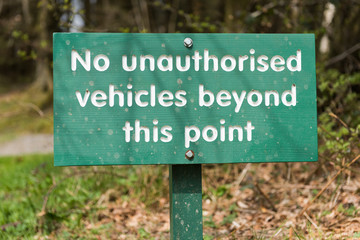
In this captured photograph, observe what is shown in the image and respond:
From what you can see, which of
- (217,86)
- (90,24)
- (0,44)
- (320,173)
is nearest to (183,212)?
(217,86)

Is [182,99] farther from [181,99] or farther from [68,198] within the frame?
[68,198]

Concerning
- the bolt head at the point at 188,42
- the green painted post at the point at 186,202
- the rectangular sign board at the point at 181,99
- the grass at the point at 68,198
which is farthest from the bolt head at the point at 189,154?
the grass at the point at 68,198

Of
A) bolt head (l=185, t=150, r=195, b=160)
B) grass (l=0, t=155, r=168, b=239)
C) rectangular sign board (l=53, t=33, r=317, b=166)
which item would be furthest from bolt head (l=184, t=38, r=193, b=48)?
grass (l=0, t=155, r=168, b=239)

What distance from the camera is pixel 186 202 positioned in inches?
86.4

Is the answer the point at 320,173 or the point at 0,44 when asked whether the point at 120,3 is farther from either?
the point at 0,44

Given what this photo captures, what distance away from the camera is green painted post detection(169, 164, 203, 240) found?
2191 mm

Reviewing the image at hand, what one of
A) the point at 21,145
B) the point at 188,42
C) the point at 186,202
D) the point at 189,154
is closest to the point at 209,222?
the point at 186,202

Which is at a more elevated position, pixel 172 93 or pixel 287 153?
pixel 172 93

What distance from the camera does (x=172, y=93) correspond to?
207cm

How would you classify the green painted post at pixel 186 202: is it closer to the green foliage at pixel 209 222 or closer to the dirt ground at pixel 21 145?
the green foliage at pixel 209 222


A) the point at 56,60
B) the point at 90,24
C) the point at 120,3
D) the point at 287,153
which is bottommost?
the point at 287,153

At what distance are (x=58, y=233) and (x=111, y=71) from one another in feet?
6.00

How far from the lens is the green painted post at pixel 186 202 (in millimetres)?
2191

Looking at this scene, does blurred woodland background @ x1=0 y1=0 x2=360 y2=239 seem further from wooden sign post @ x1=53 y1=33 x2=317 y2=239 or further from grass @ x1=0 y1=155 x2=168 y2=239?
wooden sign post @ x1=53 y1=33 x2=317 y2=239
